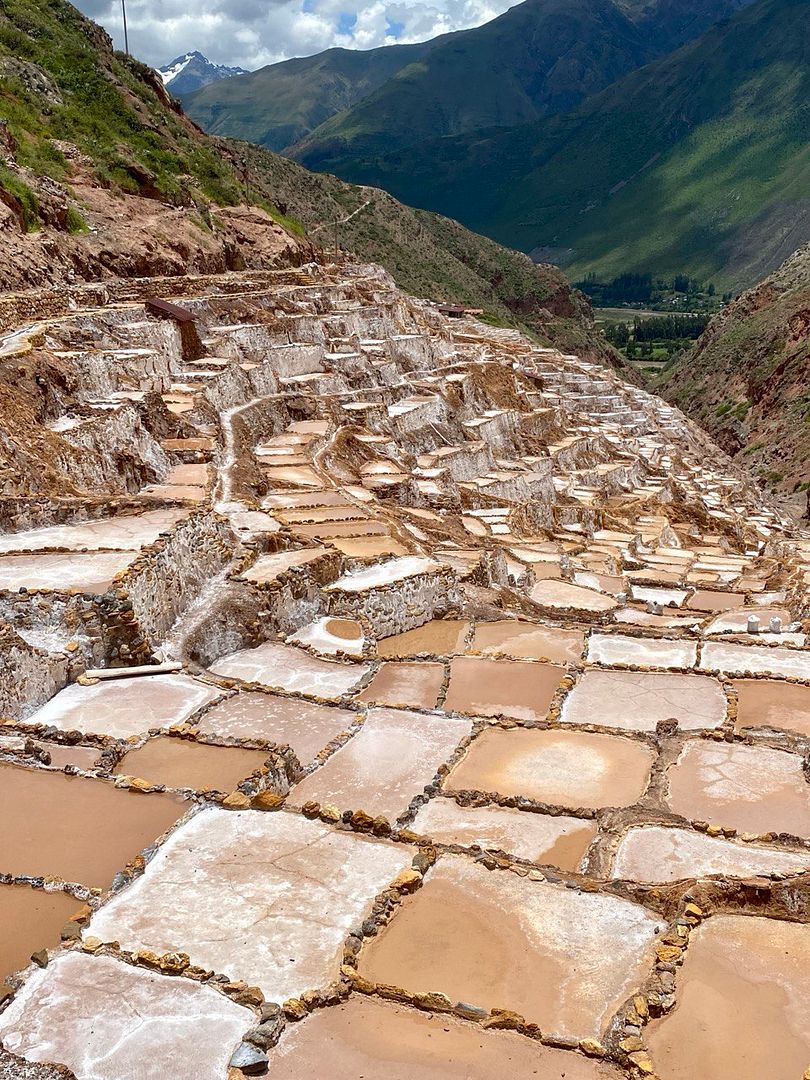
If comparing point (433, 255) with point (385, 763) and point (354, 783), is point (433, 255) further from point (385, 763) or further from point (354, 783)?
point (354, 783)

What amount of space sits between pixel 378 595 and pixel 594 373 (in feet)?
174

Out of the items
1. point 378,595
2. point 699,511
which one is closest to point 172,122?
point 699,511

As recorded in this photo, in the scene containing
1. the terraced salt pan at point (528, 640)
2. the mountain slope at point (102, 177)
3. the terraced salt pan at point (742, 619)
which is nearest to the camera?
the terraced salt pan at point (528, 640)

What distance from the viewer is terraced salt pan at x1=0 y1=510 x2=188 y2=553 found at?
15516 millimetres

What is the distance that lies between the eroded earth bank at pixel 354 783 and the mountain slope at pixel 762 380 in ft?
156

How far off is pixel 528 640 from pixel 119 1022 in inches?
429

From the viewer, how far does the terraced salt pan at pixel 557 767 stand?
1048cm

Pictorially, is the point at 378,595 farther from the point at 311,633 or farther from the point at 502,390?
the point at 502,390

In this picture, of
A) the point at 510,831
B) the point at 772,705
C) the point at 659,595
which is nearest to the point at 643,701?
the point at 772,705

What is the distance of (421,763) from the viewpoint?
36.8ft

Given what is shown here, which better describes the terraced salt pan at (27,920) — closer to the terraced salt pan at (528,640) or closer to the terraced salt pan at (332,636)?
the terraced salt pan at (332,636)

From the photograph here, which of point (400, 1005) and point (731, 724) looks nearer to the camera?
point (400, 1005)

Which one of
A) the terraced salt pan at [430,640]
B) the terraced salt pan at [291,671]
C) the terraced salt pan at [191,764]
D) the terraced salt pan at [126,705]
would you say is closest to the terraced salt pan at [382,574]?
the terraced salt pan at [430,640]

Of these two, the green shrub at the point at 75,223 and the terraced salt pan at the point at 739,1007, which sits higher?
the green shrub at the point at 75,223
